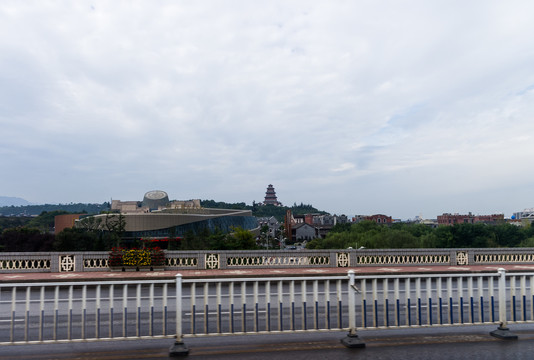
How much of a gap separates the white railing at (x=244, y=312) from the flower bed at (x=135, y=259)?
5.08m

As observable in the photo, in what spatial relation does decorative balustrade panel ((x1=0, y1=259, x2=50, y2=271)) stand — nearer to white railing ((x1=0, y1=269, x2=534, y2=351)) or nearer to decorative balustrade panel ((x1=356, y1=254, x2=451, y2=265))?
white railing ((x1=0, y1=269, x2=534, y2=351))

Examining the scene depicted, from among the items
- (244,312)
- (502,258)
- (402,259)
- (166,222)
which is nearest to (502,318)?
(244,312)

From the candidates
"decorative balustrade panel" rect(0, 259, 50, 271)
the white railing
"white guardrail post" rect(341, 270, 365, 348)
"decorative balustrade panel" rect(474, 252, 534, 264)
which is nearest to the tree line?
"decorative balustrade panel" rect(474, 252, 534, 264)

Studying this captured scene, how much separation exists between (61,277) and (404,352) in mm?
13404

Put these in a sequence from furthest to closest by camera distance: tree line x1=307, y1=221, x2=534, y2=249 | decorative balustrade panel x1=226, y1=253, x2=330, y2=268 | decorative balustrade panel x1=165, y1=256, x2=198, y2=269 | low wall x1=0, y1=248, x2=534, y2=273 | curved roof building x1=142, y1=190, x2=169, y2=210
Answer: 1. curved roof building x1=142, y1=190, x2=169, y2=210
2. tree line x1=307, y1=221, x2=534, y2=249
3. decorative balustrade panel x1=226, y1=253, x2=330, y2=268
4. decorative balustrade panel x1=165, y1=256, x2=198, y2=269
5. low wall x1=0, y1=248, x2=534, y2=273

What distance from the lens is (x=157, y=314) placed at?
868 cm

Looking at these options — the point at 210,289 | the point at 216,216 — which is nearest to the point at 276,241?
the point at 216,216

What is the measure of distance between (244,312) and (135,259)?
12.3m

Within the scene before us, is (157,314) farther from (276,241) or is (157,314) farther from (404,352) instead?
→ (276,241)

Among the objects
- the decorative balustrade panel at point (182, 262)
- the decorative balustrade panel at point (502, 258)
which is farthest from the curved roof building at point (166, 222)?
the decorative balustrade panel at point (502, 258)

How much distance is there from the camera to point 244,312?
247 inches

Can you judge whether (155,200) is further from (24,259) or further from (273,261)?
(273,261)

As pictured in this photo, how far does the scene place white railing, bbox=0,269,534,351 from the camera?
6191mm

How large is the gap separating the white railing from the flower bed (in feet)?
16.7
